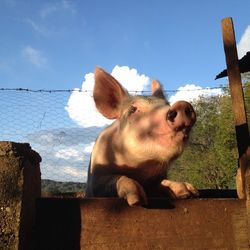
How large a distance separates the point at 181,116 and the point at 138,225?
97 centimetres

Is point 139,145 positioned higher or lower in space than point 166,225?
higher

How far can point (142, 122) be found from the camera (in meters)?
3.08

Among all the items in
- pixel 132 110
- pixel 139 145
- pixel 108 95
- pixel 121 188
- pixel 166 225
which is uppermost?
pixel 108 95

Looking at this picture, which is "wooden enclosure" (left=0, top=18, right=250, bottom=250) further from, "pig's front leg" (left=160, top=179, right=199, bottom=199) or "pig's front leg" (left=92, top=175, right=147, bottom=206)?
"pig's front leg" (left=160, top=179, right=199, bottom=199)

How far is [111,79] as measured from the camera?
3688 mm

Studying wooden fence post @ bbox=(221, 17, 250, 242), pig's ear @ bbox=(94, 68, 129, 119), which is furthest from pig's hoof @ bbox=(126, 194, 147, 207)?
pig's ear @ bbox=(94, 68, 129, 119)

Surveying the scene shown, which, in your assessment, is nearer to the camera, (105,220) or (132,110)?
(105,220)

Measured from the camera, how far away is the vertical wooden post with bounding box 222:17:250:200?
2340 mm

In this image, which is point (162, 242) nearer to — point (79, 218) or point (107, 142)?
point (79, 218)

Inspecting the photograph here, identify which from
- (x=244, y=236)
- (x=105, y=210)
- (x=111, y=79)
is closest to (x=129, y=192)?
(x=105, y=210)

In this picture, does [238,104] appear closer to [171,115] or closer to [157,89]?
[171,115]

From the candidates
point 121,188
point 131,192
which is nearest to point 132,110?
point 121,188

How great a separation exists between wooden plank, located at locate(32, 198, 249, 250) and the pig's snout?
70 centimetres

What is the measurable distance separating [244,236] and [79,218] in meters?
0.89
